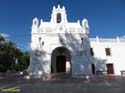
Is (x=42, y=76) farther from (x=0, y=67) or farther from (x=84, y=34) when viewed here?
(x=0, y=67)

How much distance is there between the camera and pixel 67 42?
79.2 feet

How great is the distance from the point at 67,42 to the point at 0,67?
23.3 meters

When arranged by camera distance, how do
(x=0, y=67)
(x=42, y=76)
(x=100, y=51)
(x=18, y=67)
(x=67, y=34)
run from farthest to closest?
(x=18, y=67), (x=0, y=67), (x=100, y=51), (x=67, y=34), (x=42, y=76)

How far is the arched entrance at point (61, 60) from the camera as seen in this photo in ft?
86.5

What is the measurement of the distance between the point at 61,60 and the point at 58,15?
7895 mm

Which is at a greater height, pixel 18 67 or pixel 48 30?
pixel 48 30

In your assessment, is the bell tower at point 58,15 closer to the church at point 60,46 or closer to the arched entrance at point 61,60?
the church at point 60,46

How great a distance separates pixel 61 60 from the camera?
27.1m

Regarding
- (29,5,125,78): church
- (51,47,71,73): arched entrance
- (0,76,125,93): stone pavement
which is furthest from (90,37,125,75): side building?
(0,76,125,93): stone pavement

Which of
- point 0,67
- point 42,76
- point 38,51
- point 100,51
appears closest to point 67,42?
point 38,51

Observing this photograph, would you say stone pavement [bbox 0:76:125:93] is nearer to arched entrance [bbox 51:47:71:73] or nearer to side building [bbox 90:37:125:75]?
arched entrance [bbox 51:47:71:73]

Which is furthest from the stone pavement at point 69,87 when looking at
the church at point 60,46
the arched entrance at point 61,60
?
the arched entrance at point 61,60

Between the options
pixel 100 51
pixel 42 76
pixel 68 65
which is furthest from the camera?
pixel 100 51

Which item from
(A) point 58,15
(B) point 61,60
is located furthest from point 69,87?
(A) point 58,15
